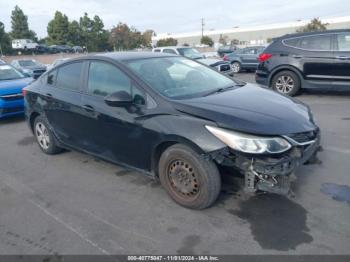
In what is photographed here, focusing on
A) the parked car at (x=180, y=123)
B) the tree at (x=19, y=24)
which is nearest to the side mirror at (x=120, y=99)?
the parked car at (x=180, y=123)

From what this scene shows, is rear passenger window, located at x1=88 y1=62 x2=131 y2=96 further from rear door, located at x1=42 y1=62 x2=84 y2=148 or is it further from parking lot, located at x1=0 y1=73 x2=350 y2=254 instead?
parking lot, located at x1=0 y1=73 x2=350 y2=254

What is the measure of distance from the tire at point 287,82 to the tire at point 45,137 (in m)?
5.88

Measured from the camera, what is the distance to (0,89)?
756cm

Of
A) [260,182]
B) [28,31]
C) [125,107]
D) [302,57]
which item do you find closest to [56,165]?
[125,107]

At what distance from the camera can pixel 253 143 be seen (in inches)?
116

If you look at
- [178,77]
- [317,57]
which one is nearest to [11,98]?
[178,77]

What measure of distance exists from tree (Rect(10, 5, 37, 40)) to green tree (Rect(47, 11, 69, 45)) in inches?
191

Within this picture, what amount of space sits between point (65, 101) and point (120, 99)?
54.4 inches

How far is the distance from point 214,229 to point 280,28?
9676 centimetres

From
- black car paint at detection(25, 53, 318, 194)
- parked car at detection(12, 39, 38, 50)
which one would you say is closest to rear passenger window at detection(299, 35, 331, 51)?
black car paint at detection(25, 53, 318, 194)

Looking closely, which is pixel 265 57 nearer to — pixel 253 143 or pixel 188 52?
pixel 253 143

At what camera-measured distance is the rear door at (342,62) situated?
7.86 metres

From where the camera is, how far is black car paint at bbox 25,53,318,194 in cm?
306

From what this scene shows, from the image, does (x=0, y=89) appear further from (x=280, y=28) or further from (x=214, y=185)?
(x=280, y=28)
